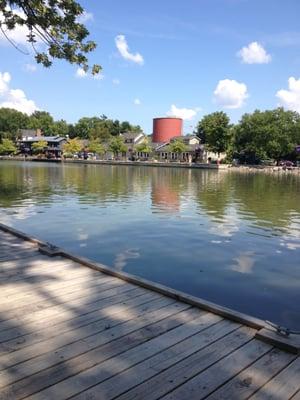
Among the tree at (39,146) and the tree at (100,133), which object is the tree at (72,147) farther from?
the tree at (100,133)

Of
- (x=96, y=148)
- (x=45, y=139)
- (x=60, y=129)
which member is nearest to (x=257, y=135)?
(x=96, y=148)

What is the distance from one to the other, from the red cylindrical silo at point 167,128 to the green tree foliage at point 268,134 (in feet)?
86.8

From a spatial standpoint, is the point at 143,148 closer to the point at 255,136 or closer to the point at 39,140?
the point at 255,136

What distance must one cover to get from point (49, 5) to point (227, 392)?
722 centimetres

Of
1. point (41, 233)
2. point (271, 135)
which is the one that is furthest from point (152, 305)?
point (271, 135)

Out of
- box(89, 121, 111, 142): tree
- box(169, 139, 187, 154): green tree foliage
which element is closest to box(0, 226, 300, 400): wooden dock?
box(169, 139, 187, 154): green tree foliage

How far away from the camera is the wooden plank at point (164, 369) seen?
9.55ft

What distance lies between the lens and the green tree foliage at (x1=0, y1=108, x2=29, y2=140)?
11319 centimetres

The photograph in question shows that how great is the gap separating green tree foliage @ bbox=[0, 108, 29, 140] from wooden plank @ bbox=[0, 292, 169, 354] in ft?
376

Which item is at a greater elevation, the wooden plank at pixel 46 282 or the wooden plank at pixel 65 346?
the wooden plank at pixel 46 282

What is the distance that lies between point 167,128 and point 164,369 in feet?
310

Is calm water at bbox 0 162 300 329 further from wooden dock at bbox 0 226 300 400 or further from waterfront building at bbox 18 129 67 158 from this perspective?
waterfront building at bbox 18 129 67 158

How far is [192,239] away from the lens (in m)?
11.2

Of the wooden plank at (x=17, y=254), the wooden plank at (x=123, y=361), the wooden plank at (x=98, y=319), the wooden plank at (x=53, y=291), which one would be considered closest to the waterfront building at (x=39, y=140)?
the wooden plank at (x=17, y=254)
